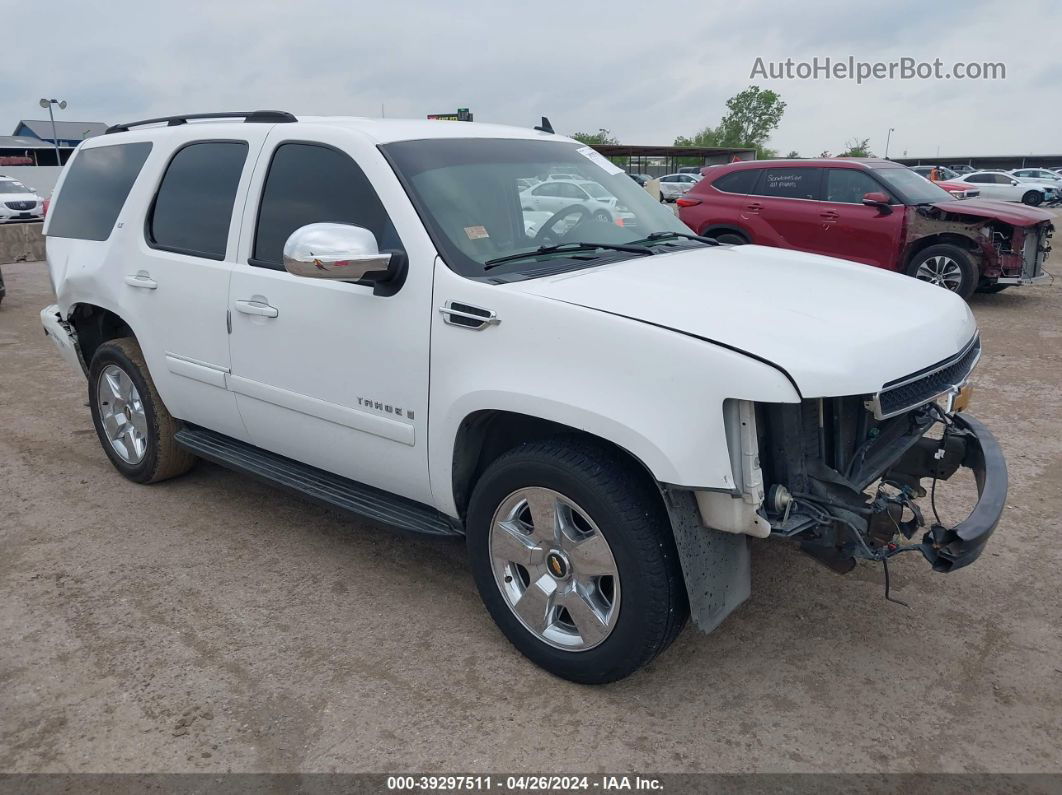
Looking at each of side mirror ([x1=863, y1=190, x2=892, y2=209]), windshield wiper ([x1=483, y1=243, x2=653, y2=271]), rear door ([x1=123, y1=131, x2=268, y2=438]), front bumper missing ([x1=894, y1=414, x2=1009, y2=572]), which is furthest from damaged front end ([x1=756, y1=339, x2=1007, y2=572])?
side mirror ([x1=863, y1=190, x2=892, y2=209])

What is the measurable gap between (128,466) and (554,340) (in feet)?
10.7

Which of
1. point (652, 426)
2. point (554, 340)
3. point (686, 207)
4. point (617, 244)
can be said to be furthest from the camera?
point (686, 207)

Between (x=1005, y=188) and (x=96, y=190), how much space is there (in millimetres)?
37032

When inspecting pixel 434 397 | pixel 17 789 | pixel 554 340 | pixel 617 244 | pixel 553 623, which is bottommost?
pixel 17 789

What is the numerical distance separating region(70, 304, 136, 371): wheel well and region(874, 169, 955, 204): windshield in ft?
27.9

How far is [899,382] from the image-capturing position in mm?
2588

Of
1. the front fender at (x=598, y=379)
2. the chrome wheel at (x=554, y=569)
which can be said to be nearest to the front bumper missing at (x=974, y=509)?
the front fender at (x=598, y=379)

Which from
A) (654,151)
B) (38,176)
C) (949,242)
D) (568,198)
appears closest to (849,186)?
(949,242)

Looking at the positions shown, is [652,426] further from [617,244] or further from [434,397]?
[617,244]

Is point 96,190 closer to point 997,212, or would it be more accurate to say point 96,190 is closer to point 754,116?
point 997,212

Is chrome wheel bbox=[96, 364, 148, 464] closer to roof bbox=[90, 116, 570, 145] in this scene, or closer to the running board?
the running board

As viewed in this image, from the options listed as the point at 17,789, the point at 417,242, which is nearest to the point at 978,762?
the point at 417,242

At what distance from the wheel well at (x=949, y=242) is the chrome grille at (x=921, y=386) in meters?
7.48

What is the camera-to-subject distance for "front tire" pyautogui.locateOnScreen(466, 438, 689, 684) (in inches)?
104
